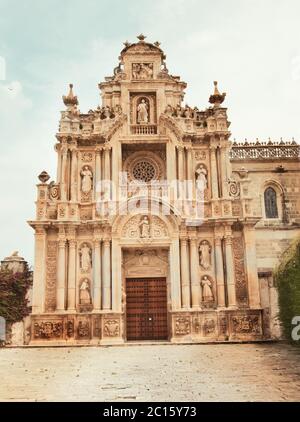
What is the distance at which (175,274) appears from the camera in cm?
2197

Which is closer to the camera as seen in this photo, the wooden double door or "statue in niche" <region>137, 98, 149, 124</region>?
the wooden double door

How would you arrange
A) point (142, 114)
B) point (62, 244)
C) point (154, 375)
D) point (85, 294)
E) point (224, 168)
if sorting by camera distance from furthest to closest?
point (142, 114), point (224, 168), point (62, 244), point (85, 294), point (154, 375)

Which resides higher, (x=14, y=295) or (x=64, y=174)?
(x=64, y=174)

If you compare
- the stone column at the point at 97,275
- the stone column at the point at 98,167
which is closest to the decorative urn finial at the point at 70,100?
the stone column at the point at 98,167

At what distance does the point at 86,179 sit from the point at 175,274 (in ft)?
21.4

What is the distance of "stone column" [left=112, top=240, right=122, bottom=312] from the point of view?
21569mm

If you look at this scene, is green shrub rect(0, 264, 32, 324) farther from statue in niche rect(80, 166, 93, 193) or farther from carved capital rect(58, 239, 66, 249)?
statue in niche rect(80, 166, 93, 193)

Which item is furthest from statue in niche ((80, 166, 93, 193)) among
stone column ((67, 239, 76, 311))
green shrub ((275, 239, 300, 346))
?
green shrub ((275, 239, 300, 346))

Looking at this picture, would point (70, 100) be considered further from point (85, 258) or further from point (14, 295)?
point (14, 295)

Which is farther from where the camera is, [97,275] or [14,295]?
[14,295]

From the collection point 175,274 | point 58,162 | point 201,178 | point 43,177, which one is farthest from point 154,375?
point 58,162

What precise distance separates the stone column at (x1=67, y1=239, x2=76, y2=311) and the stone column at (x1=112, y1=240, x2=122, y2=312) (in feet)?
6.17

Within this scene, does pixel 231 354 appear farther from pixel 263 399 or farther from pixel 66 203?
pixel 66 203
